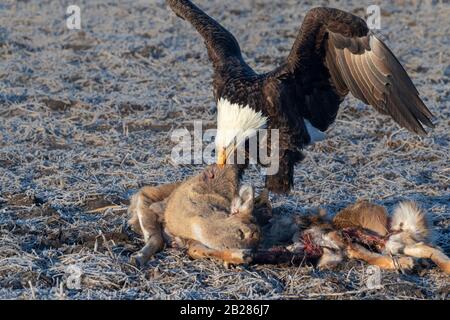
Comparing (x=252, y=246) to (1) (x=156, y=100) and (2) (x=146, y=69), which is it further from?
(2) (x=146, y=69)

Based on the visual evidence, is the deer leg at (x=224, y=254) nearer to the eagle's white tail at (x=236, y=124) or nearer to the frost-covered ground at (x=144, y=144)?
the frost-covered ground at (x=144, y=144)

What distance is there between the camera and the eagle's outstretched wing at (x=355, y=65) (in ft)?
19.1

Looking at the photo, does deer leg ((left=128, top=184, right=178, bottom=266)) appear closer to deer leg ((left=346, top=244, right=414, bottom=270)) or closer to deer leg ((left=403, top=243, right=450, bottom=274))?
deer leg ((left=346, top=244, right=414, bottom=270))

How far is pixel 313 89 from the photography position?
6.30 meters

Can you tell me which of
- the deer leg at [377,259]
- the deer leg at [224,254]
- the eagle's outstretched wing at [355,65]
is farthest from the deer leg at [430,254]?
the eagle's outstretched wing at [355,65]

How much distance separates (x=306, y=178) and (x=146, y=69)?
3.61 m

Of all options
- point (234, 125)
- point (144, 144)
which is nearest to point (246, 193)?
point (234, 125)

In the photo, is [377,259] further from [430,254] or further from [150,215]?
[150,215]

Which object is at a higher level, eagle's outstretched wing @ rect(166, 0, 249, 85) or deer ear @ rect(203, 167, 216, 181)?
eagle's outstretched wing @ rect(166, 0, 249, 85)

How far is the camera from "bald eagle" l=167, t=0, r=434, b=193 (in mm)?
5828

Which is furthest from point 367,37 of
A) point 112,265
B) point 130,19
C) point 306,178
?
point 130,19

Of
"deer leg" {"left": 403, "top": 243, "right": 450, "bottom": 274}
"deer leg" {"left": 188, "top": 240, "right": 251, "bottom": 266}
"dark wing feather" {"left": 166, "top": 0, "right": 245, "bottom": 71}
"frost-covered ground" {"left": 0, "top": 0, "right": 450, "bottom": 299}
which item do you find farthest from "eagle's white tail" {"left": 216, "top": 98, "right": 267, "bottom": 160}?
"deer leg" {"left": 403, "top": 243, "right": 450, "bottom": 274}

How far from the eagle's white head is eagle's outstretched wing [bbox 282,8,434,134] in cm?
41

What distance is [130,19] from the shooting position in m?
11.9
